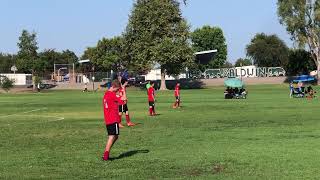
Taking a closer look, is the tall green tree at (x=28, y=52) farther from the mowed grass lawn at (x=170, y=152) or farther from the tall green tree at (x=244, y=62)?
the mowed grass lawn at (x=170, y=152)

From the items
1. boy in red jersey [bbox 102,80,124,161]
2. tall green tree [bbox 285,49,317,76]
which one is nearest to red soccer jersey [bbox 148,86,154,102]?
boy in red jersey [bbox 102,80,124,161]

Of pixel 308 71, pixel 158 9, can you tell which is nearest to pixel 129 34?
pixel 158 9

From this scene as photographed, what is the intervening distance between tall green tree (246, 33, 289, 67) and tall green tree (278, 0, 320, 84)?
4989 cm

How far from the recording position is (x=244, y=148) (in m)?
15.3

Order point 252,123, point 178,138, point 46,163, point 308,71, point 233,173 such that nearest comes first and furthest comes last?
point 233,173 < point 46,163 < point 178,138 < point 252,123 < point 308,71

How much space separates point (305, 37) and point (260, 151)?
80767 millimetres

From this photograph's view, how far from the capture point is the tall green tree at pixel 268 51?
14588 cm

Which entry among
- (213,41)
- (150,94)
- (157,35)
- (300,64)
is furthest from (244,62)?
(150,94)

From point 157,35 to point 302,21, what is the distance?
884 inches

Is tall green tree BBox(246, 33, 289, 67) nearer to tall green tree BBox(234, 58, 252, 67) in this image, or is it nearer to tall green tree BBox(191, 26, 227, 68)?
tall green tree BBox(191, 26, 227, 68)

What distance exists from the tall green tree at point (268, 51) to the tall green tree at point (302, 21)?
49885mm

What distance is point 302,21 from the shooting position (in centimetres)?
9138

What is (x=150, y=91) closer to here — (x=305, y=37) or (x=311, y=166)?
(x=311, y=166)

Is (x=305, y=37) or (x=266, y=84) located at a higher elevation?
(x=305, y=37)
